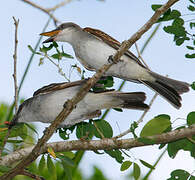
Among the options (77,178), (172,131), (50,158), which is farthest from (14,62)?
(77,178)

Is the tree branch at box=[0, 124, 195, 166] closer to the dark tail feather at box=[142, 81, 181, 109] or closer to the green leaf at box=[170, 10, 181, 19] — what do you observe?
the dark tail feather at box=[142, 81, 181, 109]

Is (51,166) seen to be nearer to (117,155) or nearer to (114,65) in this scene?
(117,155)

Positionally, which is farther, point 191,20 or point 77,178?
point 77,178

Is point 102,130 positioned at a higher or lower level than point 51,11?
lower

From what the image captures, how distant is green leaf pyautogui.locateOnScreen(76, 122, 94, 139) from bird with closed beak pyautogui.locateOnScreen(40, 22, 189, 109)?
0.63 m

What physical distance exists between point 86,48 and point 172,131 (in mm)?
1496

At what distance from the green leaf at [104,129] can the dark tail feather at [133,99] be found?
42 centimetres

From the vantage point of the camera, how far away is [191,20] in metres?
3.42

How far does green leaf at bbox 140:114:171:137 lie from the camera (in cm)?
282

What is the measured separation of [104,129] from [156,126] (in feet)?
2.26

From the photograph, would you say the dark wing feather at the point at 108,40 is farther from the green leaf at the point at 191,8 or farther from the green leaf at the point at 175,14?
the green leaf at the point at 191,8

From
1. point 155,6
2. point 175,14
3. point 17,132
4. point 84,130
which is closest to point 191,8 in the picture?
point 175,14

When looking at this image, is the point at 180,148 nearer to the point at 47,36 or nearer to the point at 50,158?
the point at 50,158

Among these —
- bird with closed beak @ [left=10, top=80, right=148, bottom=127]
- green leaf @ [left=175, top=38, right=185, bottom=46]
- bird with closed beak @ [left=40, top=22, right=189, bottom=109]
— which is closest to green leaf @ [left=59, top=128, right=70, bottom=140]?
bird with closed beak @ [left=10, top=80, right=148, bottom=127]
